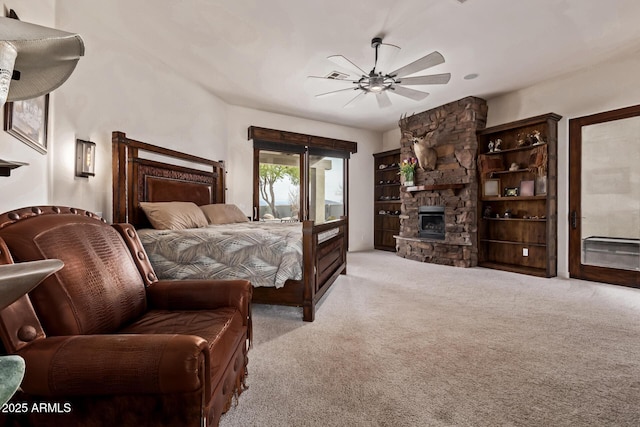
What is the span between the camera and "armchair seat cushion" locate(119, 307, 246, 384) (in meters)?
1.24

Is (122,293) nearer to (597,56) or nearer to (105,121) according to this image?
(105,121)

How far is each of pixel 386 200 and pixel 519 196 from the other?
302 cm

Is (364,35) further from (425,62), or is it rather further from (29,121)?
(29,121)

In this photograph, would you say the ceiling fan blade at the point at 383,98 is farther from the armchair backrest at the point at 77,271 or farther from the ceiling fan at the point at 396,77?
the armchair backrest at the point at 77,271

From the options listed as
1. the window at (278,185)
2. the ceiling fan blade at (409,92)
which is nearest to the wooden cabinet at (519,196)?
the ceiling fan blade at (409,92)

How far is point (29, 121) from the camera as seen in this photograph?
6.25 ft

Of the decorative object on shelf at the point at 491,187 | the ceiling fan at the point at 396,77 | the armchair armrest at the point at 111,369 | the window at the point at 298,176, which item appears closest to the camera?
the armchair armrest at the point at 111,369

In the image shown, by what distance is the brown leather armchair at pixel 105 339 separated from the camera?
896 millimetres

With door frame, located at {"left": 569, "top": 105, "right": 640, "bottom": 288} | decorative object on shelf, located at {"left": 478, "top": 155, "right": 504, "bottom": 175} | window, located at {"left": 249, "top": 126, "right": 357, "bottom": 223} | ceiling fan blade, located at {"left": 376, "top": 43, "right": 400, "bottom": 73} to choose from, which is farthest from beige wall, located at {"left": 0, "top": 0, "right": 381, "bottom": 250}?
door frame, located at {"left": 569, "top": 105, "right": 640, "bottom": 288}

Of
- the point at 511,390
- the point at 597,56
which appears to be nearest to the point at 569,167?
the point at 597,56

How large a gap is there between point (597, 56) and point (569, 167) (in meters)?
1.46

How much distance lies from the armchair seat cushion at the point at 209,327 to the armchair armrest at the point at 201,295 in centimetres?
5

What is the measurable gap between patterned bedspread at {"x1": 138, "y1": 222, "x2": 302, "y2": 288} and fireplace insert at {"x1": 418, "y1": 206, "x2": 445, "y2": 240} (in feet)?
12.3

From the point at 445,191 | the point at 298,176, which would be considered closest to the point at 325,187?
the point at 298,176
